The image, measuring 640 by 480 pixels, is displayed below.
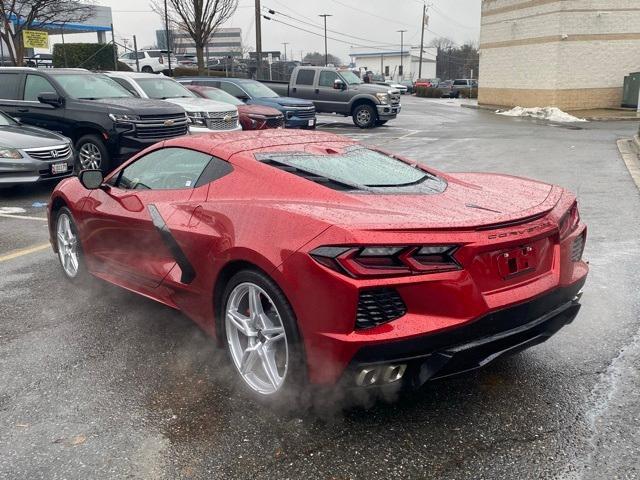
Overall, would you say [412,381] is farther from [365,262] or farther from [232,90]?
[232,90]

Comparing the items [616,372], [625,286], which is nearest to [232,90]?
[625,286]

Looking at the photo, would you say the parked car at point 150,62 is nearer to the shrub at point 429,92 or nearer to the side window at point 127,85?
the shrub at point 429,92

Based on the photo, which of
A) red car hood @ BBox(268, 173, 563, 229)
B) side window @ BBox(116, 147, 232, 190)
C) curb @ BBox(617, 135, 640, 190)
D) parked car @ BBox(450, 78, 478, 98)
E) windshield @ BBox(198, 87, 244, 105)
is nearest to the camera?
red car hood @ BBox(268, 173, 563, 229)

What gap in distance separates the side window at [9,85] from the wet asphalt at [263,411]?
25.4 ft

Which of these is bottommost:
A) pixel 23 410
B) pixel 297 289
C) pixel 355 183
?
pixel 23 410

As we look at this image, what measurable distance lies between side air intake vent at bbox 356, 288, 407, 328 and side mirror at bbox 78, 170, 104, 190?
2715 millimetres

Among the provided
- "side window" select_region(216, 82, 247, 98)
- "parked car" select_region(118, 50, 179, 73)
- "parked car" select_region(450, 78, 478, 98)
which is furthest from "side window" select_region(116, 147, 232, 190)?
"parked car" select_region(450, 78, 478, 98)

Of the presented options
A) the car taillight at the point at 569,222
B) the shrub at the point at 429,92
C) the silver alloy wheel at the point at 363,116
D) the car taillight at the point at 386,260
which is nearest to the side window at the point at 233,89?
the silver alloy wheel at the point at 363,116

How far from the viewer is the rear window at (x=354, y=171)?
3432mm

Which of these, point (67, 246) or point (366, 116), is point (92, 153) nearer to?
point (67, 246)

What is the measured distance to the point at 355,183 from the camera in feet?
11.2

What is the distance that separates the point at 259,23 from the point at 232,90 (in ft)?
46.9

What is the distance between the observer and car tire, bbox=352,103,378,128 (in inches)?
833

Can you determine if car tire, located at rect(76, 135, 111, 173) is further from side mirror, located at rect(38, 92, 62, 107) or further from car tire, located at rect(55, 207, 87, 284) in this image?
car tire, located at rect(55, 207, 87, 284)
